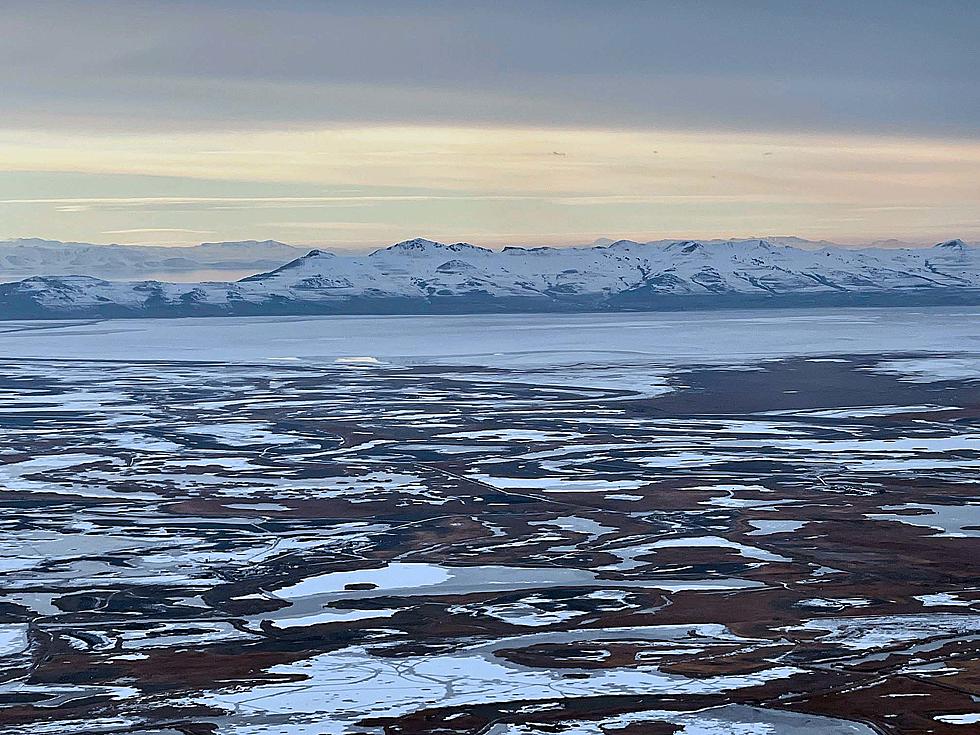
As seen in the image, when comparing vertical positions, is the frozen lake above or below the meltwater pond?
below

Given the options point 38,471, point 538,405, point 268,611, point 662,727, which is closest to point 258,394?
point 538,405

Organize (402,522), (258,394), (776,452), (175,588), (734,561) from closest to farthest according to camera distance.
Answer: (175,588) → (734,561) → (402,522) → (776,452) → (258,394)

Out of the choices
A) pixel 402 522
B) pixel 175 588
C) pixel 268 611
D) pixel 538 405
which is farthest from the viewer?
pixel 538 405

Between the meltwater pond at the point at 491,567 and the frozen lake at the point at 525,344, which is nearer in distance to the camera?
the meltwater pond at the point at 491,567

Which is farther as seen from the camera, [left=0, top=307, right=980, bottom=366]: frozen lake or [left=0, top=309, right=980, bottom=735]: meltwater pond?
[left=0, top=307, right=980, bottom=366]: frozen lake

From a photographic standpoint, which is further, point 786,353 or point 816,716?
point 786,353

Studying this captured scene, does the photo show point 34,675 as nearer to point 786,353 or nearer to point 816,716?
point 816,716

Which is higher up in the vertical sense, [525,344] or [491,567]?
[491,567]

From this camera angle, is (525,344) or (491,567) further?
(525,344)

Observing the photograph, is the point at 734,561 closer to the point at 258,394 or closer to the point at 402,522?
the point at 402,522

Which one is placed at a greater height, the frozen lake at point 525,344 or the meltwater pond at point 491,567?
the meltwater pond at point 491,567
